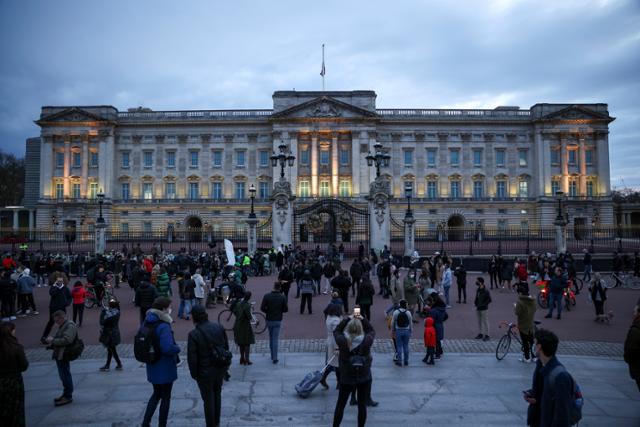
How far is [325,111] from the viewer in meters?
55.8

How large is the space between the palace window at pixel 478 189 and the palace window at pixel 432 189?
5111 millimetres

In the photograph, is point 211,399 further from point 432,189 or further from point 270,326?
point 432,189

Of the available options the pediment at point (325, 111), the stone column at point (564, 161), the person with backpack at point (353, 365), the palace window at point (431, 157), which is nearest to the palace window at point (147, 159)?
the pediment at point (325, 111)

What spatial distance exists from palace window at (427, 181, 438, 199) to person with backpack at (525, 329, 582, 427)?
181ft

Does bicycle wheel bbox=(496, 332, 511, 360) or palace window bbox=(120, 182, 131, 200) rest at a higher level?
palace window bbox=(120, 182, 131, 200)

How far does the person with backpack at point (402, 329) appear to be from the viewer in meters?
9.62

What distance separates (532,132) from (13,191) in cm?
9033

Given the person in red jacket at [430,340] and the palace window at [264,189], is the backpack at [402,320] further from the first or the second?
the palace window at [264,189]

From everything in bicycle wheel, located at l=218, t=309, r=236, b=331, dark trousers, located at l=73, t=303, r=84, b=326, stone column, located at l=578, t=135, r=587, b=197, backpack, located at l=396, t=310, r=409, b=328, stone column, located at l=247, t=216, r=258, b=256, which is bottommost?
bicycle wheel, located at l=218, t=309, r=236, b=331

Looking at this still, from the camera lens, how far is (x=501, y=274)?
20.7 m

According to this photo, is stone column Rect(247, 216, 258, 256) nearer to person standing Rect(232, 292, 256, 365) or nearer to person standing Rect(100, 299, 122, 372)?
person standing Rect(232, 292, 256, 365)

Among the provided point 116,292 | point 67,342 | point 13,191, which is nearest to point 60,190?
point 13,191

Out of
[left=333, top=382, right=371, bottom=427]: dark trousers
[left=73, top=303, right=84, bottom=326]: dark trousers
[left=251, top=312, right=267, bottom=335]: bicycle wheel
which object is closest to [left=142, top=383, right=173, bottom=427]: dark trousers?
[left=333, top=382, right=371, bottom=427]: dark trousers

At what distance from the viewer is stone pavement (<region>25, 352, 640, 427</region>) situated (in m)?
7.14
